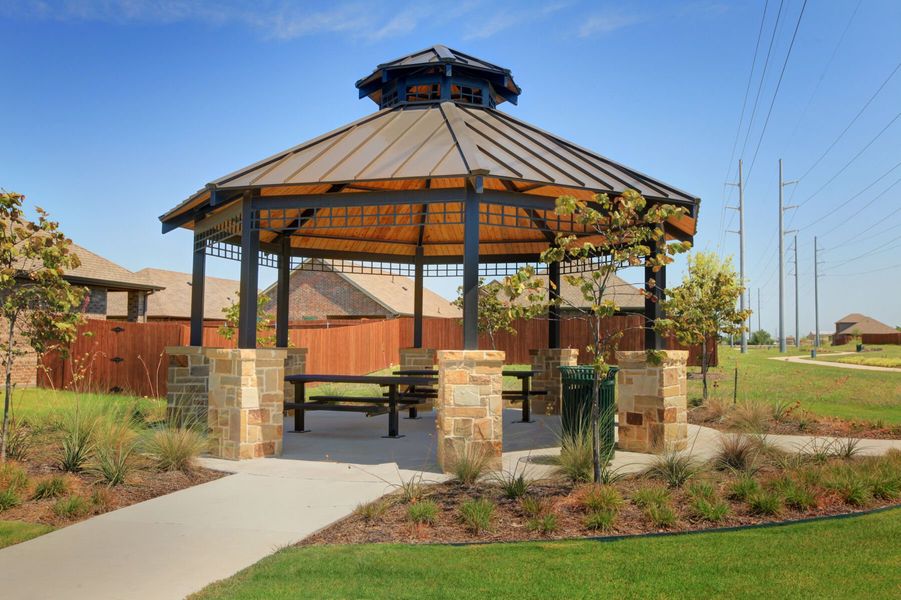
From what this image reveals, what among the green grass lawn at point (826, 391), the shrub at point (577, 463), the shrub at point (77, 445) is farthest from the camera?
the green grass lawn at point (826, 391)

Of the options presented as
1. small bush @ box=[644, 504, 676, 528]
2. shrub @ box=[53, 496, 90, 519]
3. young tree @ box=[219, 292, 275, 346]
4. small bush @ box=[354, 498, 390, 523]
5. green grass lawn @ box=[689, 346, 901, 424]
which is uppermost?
young tree @ box=[219, 292, 275, 346]

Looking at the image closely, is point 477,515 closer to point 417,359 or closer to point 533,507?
point 533,507

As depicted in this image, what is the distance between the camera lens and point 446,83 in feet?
40.1

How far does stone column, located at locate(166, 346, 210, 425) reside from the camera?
1128cm

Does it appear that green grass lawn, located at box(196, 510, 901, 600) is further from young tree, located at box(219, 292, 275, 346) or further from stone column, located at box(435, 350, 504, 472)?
young tree, located at box(219, 292, 275, 346)

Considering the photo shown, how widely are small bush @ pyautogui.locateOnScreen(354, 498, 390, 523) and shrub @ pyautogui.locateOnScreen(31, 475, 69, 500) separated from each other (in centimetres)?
318

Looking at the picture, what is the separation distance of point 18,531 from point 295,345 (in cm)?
1578

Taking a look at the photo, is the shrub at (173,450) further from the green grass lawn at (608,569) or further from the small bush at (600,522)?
the small bush at (600,522)

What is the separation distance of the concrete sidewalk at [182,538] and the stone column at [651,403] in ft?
11.0

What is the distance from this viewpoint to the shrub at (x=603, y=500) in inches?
249

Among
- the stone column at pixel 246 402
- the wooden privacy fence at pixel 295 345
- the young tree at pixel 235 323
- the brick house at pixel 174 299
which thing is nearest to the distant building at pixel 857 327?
the wooden privacy fence at pixel 295 345

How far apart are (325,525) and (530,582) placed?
2.20 metres

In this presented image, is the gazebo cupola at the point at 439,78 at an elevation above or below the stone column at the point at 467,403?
above

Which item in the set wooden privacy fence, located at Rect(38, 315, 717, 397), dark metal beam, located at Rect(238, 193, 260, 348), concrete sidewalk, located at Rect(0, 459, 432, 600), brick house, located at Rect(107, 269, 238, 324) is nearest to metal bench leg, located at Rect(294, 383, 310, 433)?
wooden privacy fence, located at Rect(38, 315, 717, 397)
